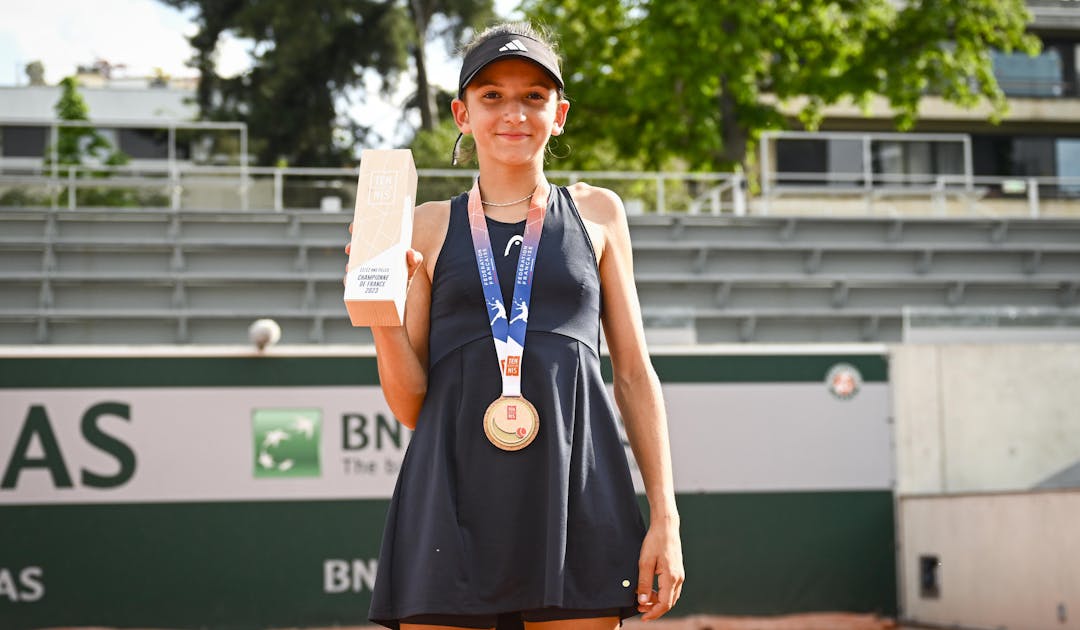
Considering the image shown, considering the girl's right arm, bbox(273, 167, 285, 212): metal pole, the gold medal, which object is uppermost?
bbox(273, 167, 285, 212): metal pole

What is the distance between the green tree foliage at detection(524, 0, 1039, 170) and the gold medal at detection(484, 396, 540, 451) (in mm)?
20766

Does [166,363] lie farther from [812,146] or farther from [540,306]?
[812,146]

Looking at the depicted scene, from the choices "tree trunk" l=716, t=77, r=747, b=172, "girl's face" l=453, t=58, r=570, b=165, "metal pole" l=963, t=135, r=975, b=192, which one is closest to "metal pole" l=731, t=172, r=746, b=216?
"metal pole" l=963, t=135, r=975, b=192

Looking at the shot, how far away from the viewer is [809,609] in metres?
8.23

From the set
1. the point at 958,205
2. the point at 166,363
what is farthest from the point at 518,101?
the point at 958,205

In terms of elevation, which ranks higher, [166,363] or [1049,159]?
[1049,159]

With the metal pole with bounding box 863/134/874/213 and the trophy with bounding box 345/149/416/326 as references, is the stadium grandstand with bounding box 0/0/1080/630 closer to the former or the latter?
the trophy with bounding box 345/149/416/326

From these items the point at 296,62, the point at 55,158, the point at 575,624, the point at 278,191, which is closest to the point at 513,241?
the point at 575,624

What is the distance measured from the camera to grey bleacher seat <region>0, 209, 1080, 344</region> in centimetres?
1391

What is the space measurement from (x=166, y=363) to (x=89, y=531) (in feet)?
3.59

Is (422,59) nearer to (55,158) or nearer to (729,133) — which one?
(729,133)

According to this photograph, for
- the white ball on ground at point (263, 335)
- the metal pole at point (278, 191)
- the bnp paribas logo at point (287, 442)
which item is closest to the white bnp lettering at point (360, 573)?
the bnp paribas logo at point (287, 442)

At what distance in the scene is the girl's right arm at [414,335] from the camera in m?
2.07

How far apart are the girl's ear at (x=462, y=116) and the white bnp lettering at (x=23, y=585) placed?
6.26 m
